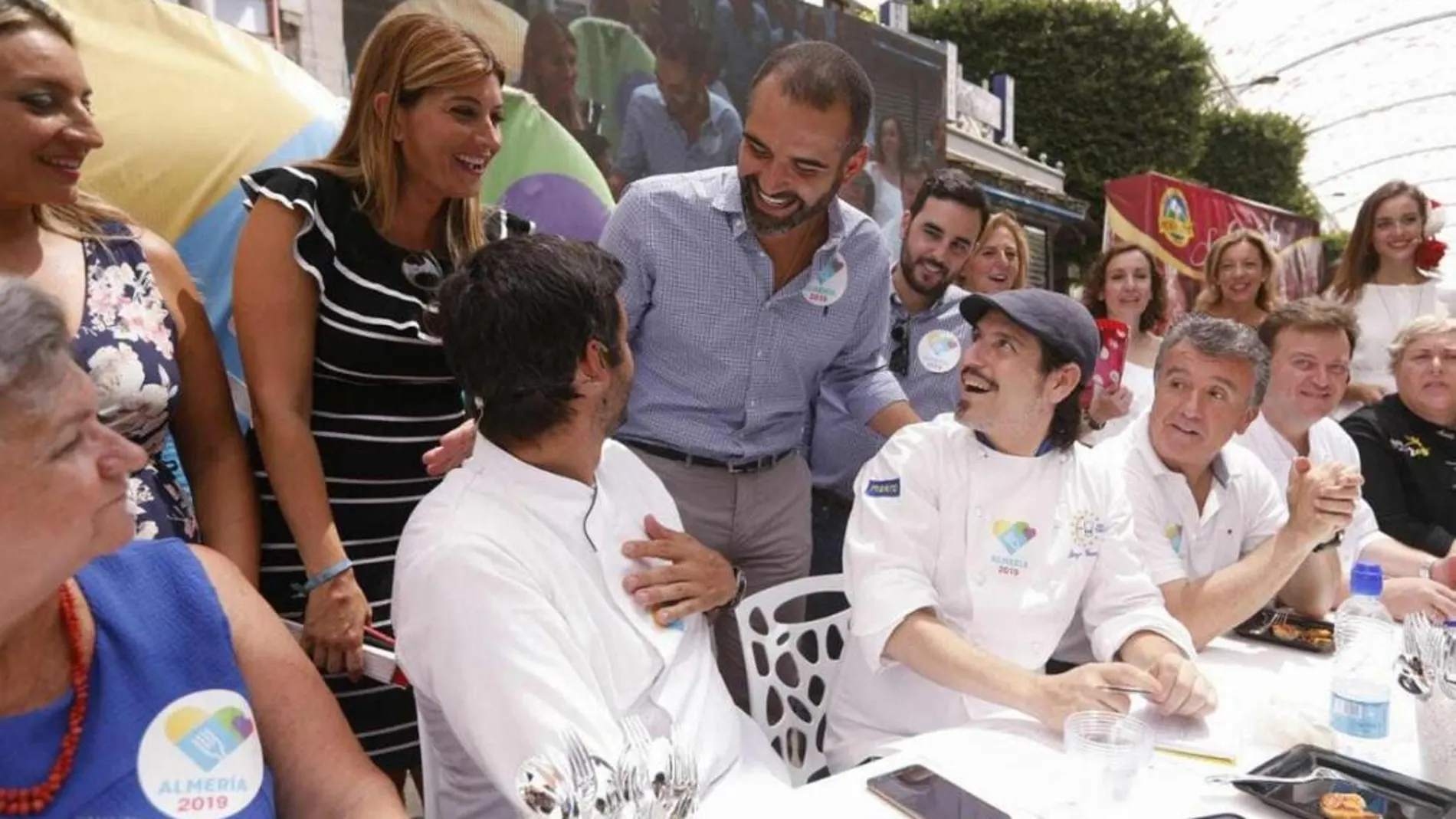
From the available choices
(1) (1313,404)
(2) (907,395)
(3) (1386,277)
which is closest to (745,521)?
(2) (907,395)

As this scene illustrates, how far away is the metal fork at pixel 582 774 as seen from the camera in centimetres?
89

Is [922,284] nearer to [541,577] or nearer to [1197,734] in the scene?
[1197,734]

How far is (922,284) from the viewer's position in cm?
328

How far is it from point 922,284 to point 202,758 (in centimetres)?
263

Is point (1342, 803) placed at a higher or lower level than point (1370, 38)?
lower

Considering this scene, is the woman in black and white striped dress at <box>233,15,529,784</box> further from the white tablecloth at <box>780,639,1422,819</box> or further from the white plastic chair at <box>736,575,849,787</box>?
the white tablecloth at <box>780,639,1422,819</box>

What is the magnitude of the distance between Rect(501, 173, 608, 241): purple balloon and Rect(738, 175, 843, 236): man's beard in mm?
1227

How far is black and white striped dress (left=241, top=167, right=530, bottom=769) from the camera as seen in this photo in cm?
190

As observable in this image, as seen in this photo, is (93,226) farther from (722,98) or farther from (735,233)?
(722,98)

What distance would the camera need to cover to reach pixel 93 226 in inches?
68.2

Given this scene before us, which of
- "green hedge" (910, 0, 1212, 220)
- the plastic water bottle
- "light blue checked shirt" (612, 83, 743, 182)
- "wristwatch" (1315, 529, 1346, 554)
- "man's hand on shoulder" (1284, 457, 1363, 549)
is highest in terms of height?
"green hedge" (910, 0, 1212, 220)

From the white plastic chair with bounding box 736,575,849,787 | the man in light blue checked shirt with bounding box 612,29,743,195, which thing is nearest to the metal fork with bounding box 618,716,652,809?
the white plastic chair with bounding box 736,575,849,787

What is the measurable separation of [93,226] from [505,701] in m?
1.21

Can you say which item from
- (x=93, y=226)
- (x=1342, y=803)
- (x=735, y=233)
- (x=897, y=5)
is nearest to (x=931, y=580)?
(x=1342, y=803)
